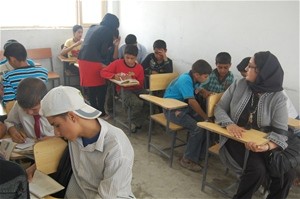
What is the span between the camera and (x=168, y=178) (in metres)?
2.84

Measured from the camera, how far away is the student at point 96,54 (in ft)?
12.8

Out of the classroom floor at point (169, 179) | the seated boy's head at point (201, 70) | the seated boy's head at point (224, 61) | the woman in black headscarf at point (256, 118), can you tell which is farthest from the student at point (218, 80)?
the classroom floor at point (169, 179)

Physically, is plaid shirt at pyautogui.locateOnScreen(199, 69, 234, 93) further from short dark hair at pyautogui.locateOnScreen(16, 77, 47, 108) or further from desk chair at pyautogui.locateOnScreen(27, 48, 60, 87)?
desk chair at pyautogui.locateOnScreen(27, 48, 60, 87)

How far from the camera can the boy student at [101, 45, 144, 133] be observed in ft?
12.3

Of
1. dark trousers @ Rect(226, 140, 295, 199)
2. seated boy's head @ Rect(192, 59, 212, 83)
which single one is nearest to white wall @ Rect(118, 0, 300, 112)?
seated boy's head @ Rect(192, 59, 212, 83)

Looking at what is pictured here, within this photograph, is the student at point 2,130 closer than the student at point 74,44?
Yes

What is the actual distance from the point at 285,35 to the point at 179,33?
163 centimetres

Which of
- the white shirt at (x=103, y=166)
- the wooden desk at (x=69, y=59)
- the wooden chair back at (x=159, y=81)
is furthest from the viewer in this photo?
the wooden desk at (x=69, y=59)

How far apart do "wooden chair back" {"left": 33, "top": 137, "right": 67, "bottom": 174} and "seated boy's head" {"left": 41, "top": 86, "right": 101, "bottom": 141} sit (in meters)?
0.31

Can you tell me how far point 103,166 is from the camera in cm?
131

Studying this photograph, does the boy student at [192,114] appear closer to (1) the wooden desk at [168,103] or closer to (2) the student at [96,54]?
(1) the wooden desk at [168,103]

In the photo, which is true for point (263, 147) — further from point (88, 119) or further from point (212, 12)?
point (212, 12)

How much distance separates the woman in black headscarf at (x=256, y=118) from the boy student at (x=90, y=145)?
3.70ft

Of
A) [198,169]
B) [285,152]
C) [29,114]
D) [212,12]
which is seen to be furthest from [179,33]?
[29,114]
